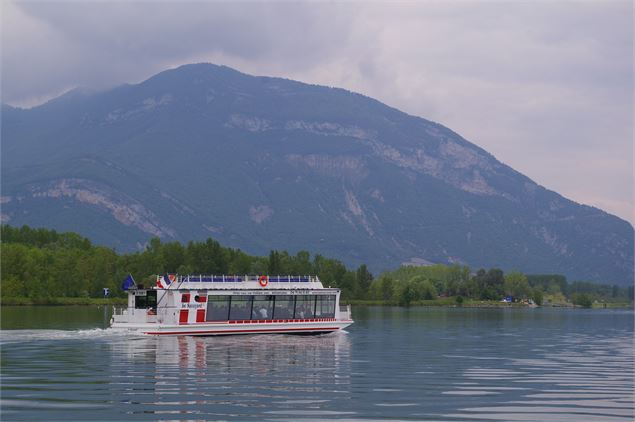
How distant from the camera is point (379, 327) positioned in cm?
10938

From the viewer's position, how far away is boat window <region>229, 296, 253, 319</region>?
90000 millimetres

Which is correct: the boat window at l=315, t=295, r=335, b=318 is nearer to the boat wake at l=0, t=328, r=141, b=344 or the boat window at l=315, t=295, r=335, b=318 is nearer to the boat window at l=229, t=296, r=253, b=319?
the boat window at l=229, t=296, r=253, b=319

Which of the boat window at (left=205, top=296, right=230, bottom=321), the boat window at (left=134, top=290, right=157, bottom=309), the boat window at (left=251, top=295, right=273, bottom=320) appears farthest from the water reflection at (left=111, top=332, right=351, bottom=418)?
the boat window at (left=251, top=295, right=273, bottom=320)

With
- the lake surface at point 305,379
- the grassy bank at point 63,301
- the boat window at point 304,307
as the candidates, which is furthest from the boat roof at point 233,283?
the grassy bank at point 63,301

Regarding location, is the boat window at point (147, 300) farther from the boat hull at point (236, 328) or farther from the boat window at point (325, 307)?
the boat window at point (325, 307)

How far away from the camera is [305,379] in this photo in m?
49.1

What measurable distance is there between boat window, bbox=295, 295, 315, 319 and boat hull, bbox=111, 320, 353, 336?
113 cm

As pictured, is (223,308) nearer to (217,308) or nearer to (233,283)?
(217,308)

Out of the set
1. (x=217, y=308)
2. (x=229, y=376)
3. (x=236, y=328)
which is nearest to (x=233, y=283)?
(x=217, y=308)

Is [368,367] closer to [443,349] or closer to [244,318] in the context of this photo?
[443,349]

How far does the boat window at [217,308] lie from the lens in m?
88.5

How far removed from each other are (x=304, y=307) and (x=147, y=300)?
1567 cm

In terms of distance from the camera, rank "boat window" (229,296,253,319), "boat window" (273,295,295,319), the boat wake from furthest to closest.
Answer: "boat window" (273,295,295,319) → "boat window" (229,296,253,319) → the boat wake

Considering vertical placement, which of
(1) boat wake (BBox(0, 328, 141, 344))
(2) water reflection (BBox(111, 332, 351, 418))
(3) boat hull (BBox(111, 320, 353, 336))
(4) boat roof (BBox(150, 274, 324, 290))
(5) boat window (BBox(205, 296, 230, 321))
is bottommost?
(2) water reflection (BBox(111, 332, 351, 418))
